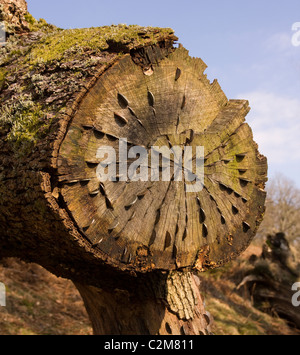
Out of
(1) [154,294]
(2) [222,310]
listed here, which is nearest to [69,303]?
(2) [222,310]

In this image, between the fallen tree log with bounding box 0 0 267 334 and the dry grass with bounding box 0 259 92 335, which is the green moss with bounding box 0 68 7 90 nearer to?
the fallen tree log with bounding box 0 0 267 334

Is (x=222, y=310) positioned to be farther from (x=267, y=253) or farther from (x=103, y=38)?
(x=103, y=38)

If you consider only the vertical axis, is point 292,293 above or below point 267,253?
below

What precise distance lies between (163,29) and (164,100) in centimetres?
42

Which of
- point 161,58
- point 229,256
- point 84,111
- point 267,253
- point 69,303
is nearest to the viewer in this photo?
point 84,111

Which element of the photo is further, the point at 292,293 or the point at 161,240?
the point at 292,293

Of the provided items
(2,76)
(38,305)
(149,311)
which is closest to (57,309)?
(38,305)

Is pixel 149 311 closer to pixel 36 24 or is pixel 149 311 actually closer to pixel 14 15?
pixel 36 24

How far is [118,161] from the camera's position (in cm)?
189

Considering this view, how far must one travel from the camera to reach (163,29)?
6.69 ft

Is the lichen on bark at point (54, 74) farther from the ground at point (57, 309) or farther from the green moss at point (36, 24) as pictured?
the ground at point (57, 309)

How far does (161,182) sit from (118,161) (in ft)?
1.04

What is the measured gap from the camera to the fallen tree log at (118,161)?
71.4 inches

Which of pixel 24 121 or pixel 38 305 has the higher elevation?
pixel 24 121
